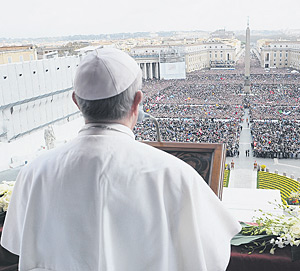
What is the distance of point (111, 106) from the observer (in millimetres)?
383

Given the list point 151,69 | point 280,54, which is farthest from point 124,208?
point 280,54

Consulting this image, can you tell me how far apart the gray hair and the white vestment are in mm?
11

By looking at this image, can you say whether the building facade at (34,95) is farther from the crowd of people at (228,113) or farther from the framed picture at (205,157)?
the framed picture at (205,157)

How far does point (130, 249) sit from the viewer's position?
38 cm

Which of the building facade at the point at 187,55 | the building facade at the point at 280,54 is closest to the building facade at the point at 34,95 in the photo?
the building facade at the point at 187,55

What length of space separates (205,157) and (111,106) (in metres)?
0.35

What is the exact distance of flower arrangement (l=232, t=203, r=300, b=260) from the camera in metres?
0.67

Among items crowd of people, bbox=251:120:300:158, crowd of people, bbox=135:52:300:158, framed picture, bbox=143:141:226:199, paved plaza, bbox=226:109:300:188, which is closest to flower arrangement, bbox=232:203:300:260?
framed picture, bbox=143:141:226:199

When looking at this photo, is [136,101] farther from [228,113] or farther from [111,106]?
[228,113]

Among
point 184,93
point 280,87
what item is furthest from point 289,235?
point 280,87

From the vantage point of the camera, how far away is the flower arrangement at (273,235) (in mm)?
668

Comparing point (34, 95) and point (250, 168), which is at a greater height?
point (34, 95)

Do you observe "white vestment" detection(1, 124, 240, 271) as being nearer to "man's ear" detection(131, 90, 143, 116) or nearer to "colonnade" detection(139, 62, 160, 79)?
"man's ear" detection(131, 90, 143, 116)

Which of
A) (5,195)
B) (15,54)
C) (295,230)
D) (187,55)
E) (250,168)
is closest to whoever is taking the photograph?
(295,230)
